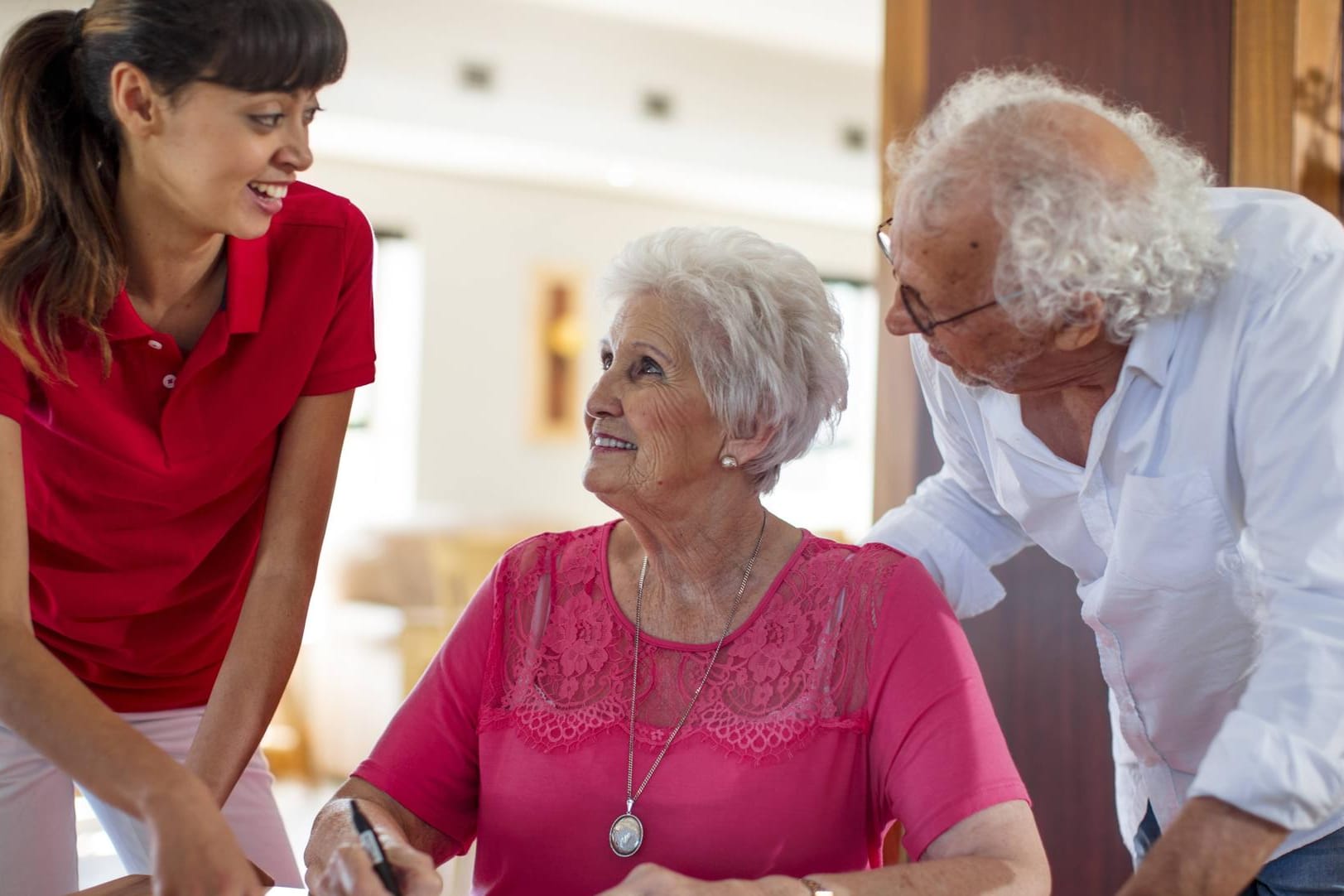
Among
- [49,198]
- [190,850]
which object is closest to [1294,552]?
[190,850]

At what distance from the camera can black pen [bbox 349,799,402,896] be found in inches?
53.2

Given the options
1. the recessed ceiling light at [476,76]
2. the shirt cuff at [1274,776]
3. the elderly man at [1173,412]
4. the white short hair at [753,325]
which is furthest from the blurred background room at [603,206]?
the shirt cuff at [1274,776]

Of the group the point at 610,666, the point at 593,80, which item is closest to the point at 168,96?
the point at 610,666

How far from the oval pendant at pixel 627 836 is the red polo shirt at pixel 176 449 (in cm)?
66

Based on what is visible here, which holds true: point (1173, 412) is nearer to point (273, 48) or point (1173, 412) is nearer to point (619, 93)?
point (273, 48)

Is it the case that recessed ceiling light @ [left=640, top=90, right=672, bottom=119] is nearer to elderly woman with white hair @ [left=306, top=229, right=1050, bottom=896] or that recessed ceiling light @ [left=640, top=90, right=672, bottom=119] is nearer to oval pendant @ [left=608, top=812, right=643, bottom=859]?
elderly woman with white hair @ [left=306, top=229, right=1050, bottom=896]

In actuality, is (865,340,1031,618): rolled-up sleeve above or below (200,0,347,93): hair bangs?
below

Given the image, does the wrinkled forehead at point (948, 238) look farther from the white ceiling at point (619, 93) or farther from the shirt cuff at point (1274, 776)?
the white ceiling at point (619, 93)

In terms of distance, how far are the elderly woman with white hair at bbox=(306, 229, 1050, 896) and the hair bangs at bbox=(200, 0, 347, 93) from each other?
497 millimetres

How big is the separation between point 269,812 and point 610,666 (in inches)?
21.0

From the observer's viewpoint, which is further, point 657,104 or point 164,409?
point 657,104

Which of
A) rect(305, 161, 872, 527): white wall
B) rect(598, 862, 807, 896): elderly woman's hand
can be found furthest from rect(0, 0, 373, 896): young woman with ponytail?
rect(305, 161, 872, 527): white wall

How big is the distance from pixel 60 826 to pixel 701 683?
0.83 metres

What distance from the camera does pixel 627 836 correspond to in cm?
155
